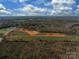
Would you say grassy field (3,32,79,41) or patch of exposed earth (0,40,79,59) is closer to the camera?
patch of exposed earth (0,40,79,59)

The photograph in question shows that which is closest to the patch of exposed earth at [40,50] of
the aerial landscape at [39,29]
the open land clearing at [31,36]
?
the aerial landscape at [39,29]

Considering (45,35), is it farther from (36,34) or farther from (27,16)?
(27,16)

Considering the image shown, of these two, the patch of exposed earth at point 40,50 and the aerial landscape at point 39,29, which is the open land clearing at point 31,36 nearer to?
the aerial landscape at point 39,29

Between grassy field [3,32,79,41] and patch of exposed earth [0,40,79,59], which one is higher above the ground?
grassy field [3,32,79,41]

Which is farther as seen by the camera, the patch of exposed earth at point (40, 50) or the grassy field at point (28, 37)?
the grassy field at point (28, 37)

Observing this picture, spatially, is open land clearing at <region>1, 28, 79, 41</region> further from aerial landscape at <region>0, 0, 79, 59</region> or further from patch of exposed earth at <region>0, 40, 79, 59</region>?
patch of exposed earth at <region>0, 40, 79, 59</region>

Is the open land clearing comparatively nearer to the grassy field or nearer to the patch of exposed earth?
the grassy field

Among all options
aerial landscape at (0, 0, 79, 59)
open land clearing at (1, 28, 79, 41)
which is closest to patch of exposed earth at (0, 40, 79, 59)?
aerial landscape at (0, 0, 79, 59)

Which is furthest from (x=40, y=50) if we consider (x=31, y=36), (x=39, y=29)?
(x=39, y=29)

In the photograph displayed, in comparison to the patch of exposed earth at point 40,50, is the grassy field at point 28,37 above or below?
above
